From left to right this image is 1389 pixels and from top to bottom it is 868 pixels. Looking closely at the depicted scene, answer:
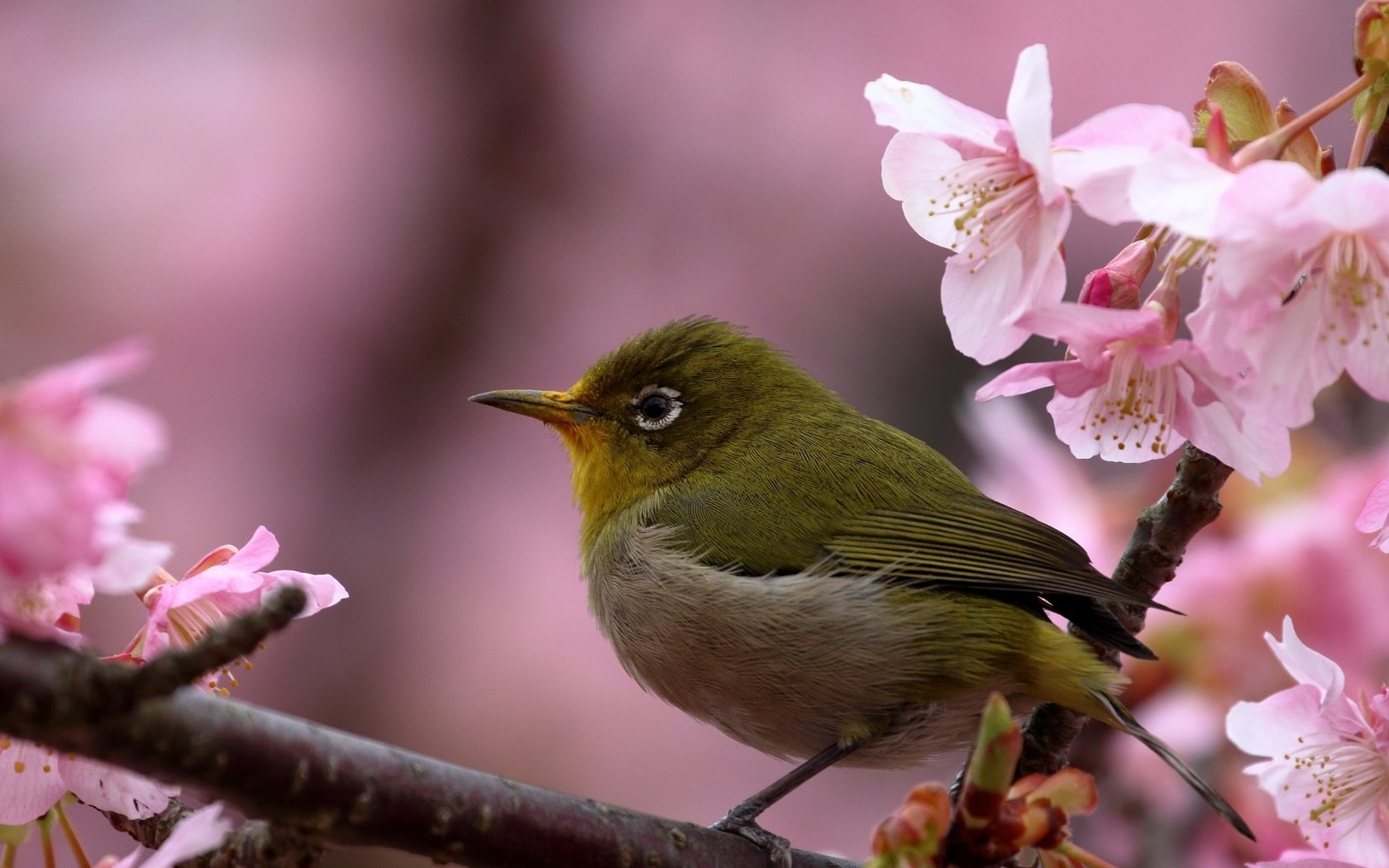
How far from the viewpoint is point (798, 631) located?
2.45m

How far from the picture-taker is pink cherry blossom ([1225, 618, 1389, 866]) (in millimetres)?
1688

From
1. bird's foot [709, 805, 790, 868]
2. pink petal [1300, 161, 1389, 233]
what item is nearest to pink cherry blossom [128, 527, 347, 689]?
bird's foot [709, 805, 790, 868]

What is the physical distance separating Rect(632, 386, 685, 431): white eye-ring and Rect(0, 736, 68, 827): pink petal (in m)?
1.78

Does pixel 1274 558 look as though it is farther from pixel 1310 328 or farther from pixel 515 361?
pixel 515 361

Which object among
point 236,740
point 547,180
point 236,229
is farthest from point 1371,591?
point 236,229

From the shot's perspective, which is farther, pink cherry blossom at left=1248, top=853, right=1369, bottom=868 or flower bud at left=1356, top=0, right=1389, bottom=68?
pink cherry blossom at left=1248, top=853, right=1369, bottom=868

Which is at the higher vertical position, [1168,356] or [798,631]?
[1168,356]

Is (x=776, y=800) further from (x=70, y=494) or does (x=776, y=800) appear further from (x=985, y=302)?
(x=70, y=494)

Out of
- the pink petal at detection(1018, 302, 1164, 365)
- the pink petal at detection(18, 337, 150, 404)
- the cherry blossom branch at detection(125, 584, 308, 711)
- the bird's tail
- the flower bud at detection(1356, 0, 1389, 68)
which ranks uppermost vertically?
the flower bud at detection(1356, 0, 1389, 68)

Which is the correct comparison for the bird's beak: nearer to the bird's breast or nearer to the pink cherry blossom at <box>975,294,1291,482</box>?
the bird's breast

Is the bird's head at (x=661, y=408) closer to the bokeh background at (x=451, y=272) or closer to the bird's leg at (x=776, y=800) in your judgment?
the bird's leg at (x=776, y=800)

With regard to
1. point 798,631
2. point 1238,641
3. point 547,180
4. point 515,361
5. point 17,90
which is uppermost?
point 17,90

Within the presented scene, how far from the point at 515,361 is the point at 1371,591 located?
12.9 feet

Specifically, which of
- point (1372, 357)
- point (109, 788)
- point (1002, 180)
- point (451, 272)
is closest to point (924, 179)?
point (1002, 180)
